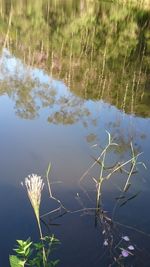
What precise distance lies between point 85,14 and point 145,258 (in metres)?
19.1

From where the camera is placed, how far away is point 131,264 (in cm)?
489

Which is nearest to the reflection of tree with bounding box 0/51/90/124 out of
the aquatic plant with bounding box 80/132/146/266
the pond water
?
the pond water

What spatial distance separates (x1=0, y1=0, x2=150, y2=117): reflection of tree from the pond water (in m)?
0.04

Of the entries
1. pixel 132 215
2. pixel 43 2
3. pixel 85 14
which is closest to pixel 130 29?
pixel 85 14

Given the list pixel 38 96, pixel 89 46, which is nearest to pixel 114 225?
pixel 38 96

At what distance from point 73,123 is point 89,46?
26.3 feet

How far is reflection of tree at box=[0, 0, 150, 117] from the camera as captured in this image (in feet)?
38.8

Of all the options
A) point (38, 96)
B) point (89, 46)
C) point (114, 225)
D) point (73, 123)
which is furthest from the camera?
point (89, 46)

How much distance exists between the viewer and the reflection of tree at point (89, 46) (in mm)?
11820

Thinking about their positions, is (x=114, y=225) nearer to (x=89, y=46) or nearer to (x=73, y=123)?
(x=73, y=123)

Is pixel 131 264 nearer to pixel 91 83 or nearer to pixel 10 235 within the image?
pixel 10 235

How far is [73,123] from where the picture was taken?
9312 mm

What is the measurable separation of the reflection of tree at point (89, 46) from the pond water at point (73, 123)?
42 millimetres

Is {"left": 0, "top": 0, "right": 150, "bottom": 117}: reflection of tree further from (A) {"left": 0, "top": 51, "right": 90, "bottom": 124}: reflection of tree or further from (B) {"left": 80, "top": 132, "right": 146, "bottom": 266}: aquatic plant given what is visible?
(B) {"left": 80, "top": 132, "right": 146, "bottom": 266}: aquatic plant
